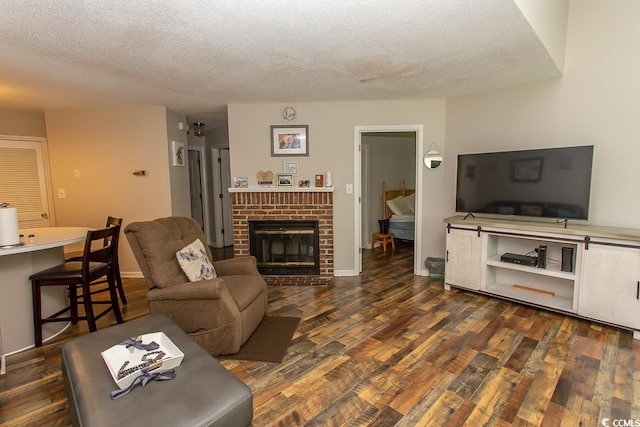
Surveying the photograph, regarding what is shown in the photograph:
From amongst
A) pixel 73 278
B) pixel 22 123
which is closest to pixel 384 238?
pixel 73 278

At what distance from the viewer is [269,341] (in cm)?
250

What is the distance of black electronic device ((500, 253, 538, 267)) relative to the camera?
3084mm

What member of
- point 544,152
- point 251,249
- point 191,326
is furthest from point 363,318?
point 544,152

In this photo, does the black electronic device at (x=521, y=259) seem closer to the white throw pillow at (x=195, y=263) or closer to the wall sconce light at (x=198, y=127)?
the white throw pillow at (x=195, y=263)

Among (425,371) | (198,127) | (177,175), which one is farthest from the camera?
(198,127)

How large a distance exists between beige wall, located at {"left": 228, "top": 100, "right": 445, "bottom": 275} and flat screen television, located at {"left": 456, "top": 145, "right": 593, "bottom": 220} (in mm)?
537

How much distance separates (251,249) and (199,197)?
2233mm

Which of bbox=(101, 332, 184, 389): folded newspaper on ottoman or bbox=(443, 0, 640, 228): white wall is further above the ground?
bbox=(443, 0, 640, 228): white wall

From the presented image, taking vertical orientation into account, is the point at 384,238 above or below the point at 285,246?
below

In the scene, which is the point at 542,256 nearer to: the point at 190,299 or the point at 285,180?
the point at 285,180

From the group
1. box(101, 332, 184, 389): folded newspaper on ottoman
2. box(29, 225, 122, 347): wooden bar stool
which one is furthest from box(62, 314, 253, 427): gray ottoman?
box(29, 225, 122, 347): wooden bar stool

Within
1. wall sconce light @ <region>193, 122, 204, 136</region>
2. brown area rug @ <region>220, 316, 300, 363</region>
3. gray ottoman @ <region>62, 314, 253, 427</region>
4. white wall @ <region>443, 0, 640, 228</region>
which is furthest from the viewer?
wall sconce light @ <region>193, 122, 204, 136</region>

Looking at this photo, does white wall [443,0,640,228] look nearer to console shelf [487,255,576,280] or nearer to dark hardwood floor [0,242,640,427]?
console shelf [487,255,576,280]

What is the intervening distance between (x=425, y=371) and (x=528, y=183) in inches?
83.2
